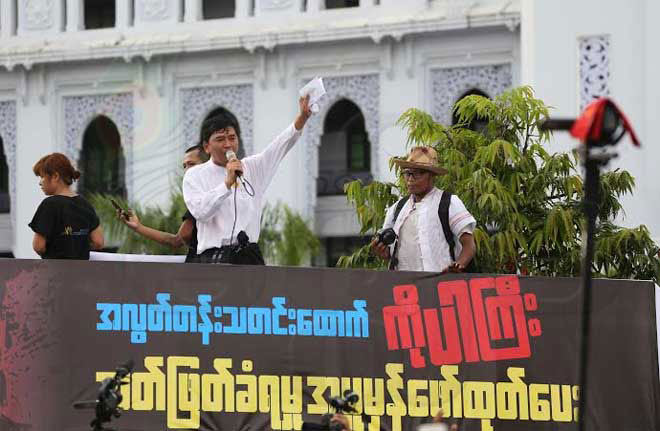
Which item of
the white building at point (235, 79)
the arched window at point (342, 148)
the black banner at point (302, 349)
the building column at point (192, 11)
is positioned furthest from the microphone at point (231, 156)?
the building column at point (192, 11)

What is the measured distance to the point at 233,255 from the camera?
764cm

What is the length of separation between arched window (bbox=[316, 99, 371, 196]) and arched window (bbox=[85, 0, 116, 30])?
4.54m

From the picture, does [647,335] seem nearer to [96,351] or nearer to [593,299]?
[593,299]

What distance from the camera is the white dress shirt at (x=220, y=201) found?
299 inches

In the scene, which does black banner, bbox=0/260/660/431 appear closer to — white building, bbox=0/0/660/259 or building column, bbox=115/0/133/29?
white building, bbox=0/0/660/259

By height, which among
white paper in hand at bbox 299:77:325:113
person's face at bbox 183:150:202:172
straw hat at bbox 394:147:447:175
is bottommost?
straw hat at bbox 394:147:447:175

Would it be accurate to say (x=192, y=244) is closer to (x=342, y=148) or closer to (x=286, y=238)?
(x=286, y=238)

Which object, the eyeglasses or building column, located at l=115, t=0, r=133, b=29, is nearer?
the eyeglasses

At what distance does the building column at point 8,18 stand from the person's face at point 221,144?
2137 centimetres

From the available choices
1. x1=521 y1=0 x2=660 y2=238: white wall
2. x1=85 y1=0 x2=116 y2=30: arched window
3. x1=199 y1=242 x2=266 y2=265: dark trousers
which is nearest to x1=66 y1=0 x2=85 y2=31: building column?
x1=85 y1=0 x2=116 y2=30: arched window

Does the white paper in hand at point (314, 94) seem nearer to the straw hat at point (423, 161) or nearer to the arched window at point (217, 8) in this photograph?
the straw hat at point (423, 161)

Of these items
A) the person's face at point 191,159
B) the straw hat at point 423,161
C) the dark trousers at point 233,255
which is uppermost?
the person's face at point 191,159

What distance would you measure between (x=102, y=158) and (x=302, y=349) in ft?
72.3

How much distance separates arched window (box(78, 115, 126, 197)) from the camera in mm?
28078
